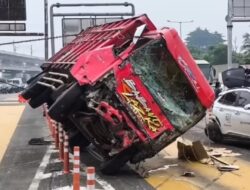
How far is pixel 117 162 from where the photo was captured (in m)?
11.3

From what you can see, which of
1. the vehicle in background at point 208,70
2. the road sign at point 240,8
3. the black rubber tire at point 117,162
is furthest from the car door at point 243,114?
the vehicle in background at point 208,70

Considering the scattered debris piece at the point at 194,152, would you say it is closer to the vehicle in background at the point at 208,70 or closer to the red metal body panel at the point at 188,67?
the red metal body panel at the point at 188,67

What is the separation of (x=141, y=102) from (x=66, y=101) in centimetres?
132

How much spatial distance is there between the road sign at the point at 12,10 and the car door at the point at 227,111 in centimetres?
1437

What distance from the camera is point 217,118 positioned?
53.4ft

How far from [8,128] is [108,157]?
11.2 metres

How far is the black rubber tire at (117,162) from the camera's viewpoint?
1123 centimetres

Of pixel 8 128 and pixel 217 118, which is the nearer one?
pixel 217 118

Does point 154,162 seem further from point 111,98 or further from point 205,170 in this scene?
point 111,98

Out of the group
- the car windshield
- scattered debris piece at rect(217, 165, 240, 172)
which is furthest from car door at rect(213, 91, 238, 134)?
the car windshield

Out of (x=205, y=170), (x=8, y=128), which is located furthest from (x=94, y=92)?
(x=8, y=128)

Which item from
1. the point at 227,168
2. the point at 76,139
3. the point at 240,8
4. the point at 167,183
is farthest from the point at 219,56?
the point at 167,183

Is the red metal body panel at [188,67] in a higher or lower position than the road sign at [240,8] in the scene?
lower

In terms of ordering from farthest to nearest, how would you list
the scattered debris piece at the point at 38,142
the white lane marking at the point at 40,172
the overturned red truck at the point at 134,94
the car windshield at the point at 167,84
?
the scattered debris piece at the point at 38,142
the car windshield at the point at 167,84
the overturned red truck at the point at 134,94
the white lane marking at the point at 40,172
